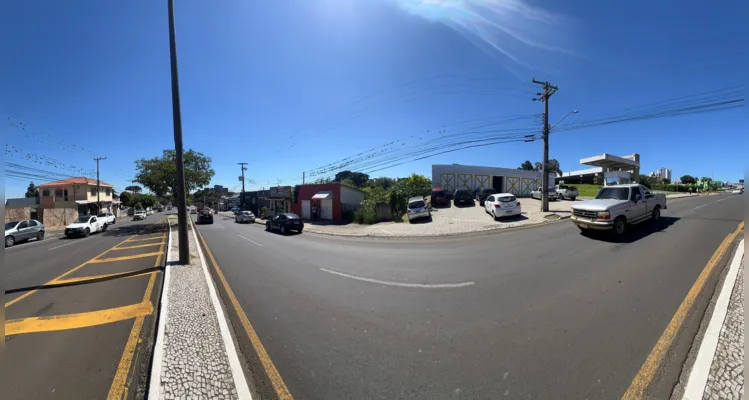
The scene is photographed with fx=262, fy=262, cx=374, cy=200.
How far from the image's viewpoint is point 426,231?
47.5ft

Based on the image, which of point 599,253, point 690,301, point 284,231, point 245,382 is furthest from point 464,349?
point 284,231

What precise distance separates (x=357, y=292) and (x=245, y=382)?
8.90 ft

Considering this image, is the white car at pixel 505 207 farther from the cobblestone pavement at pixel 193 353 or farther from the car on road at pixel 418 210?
the cobblestone pavement at pixel 193 353

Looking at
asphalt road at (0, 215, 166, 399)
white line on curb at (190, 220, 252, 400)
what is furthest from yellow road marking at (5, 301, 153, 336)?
white line on curb at (190, 220, 252, 400)

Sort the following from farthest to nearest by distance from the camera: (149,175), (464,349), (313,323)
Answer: (149,175)
(313,323)
(464,349)

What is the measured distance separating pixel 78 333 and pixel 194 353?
236 centimetres

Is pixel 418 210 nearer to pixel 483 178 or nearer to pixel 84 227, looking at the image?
pixel 483 178

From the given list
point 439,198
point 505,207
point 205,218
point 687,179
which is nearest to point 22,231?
point 205,218

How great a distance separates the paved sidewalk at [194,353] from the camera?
2.54m

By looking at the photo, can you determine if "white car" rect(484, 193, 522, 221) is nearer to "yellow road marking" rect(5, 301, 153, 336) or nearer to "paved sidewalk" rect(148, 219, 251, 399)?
"paved sidewalk" rect(148, 219, 251, 399)

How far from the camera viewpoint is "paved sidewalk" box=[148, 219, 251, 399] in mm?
2539

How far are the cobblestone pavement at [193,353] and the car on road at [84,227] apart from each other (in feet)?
67.8

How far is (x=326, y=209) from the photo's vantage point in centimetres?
2750

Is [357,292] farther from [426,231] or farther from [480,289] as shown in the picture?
[426,231]
